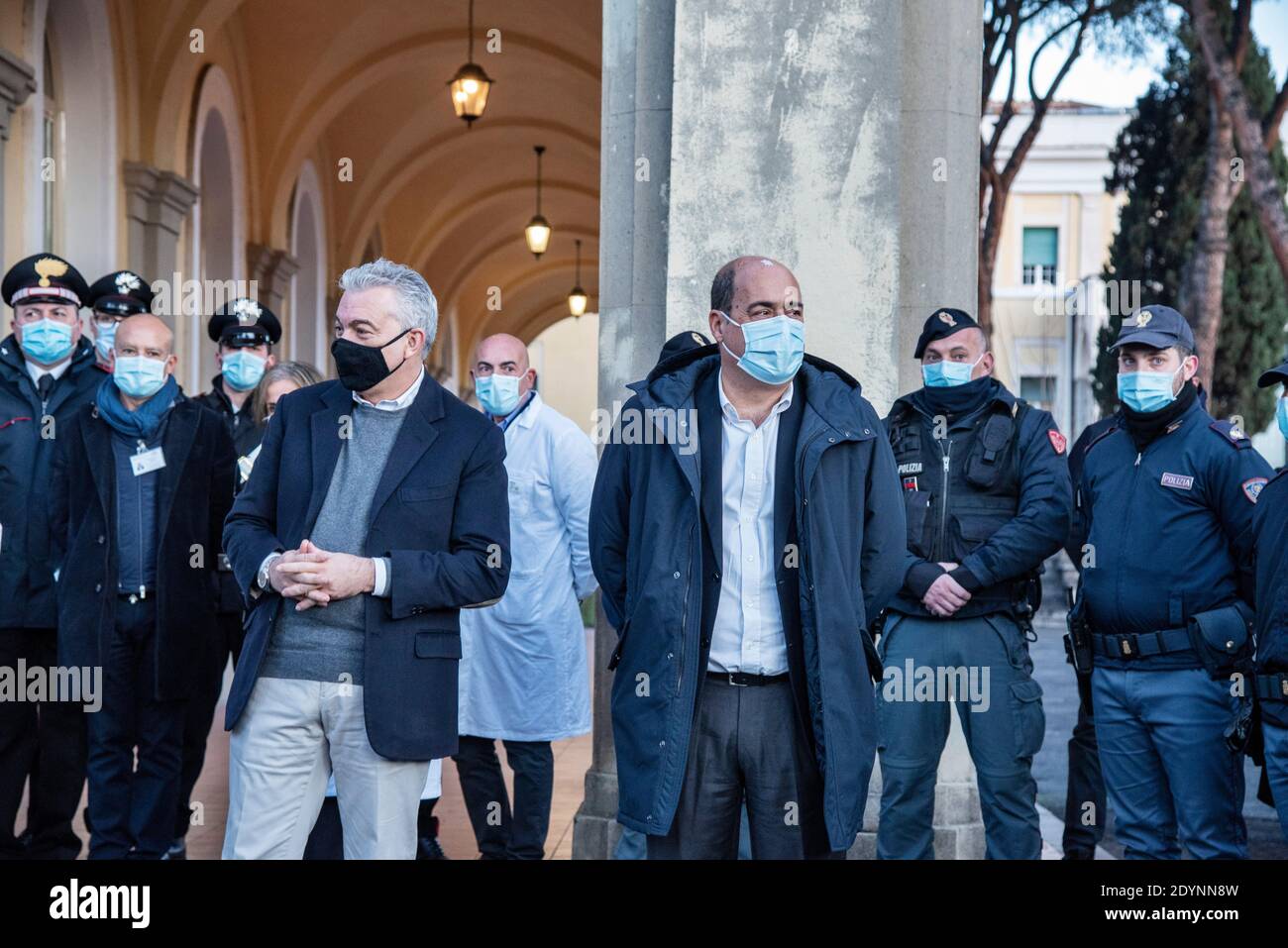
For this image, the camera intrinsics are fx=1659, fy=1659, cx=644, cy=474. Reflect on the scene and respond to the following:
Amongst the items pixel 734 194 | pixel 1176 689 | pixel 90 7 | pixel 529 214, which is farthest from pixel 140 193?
pixel 529 214

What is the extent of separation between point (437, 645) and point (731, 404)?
3.20ft

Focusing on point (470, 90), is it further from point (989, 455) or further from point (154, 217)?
point (989, 455)

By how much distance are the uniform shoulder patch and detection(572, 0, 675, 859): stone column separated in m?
2.34

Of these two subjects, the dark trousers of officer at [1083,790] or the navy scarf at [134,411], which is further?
the dark trousers of officer at [1083,790]

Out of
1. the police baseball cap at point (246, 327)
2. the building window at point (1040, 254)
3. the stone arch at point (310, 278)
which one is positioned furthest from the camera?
the building window at point (1040, 254)

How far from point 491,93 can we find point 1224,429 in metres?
15.8

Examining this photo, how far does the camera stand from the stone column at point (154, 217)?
12844mm

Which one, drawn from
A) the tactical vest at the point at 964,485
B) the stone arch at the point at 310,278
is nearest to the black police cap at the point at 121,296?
the tactical vest at the point at 964,485

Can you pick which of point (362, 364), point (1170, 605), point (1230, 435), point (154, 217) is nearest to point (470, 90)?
point (154, 217)

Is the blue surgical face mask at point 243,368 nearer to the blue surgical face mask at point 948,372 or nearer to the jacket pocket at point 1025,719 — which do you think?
the blue surgical face mask at point 948,372

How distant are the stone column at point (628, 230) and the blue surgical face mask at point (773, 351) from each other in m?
2.68

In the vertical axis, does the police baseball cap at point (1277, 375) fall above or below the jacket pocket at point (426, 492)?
above
